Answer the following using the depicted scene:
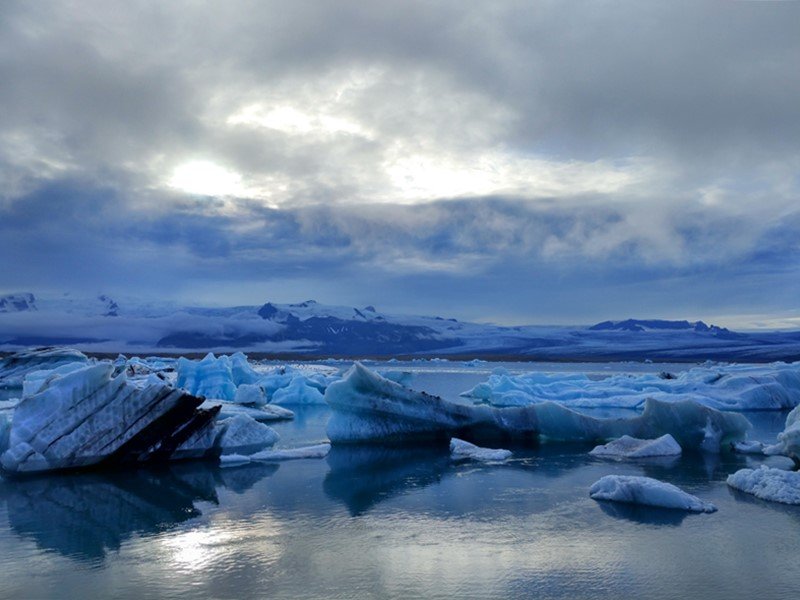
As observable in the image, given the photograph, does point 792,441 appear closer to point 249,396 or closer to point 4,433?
point 4,433

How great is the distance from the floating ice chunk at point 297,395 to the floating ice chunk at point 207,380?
6.61ft

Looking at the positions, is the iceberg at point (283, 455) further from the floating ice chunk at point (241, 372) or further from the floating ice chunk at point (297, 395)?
the floating ice chunk at point (241, 372)

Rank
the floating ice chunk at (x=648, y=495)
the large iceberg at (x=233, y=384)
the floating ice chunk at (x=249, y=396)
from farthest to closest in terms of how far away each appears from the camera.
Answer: the large iceberg at (x=233, y=384) → the floating ice chunk at (x=249, y=396) → the floating ice chunk at (x=648, y=495)

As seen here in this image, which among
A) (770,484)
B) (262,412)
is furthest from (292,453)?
(770,484)

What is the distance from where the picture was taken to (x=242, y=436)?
11.5m

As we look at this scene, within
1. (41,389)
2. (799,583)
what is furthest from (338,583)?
(41,389)

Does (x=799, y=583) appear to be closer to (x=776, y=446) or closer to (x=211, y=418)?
(x=776, y=446)

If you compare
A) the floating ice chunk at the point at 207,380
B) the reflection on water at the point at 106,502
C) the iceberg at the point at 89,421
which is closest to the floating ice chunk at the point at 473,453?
the reflection on water at the point at 106,502

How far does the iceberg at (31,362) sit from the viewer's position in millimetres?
27688

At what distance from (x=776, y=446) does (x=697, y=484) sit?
3405 mm

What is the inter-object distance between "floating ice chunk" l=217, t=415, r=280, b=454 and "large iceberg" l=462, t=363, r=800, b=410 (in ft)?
33.3

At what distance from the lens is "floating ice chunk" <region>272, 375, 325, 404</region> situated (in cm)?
2209

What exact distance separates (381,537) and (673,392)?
17.7 meters

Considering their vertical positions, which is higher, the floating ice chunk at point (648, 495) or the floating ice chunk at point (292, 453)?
the floating ice chunk at point (648, 495)
